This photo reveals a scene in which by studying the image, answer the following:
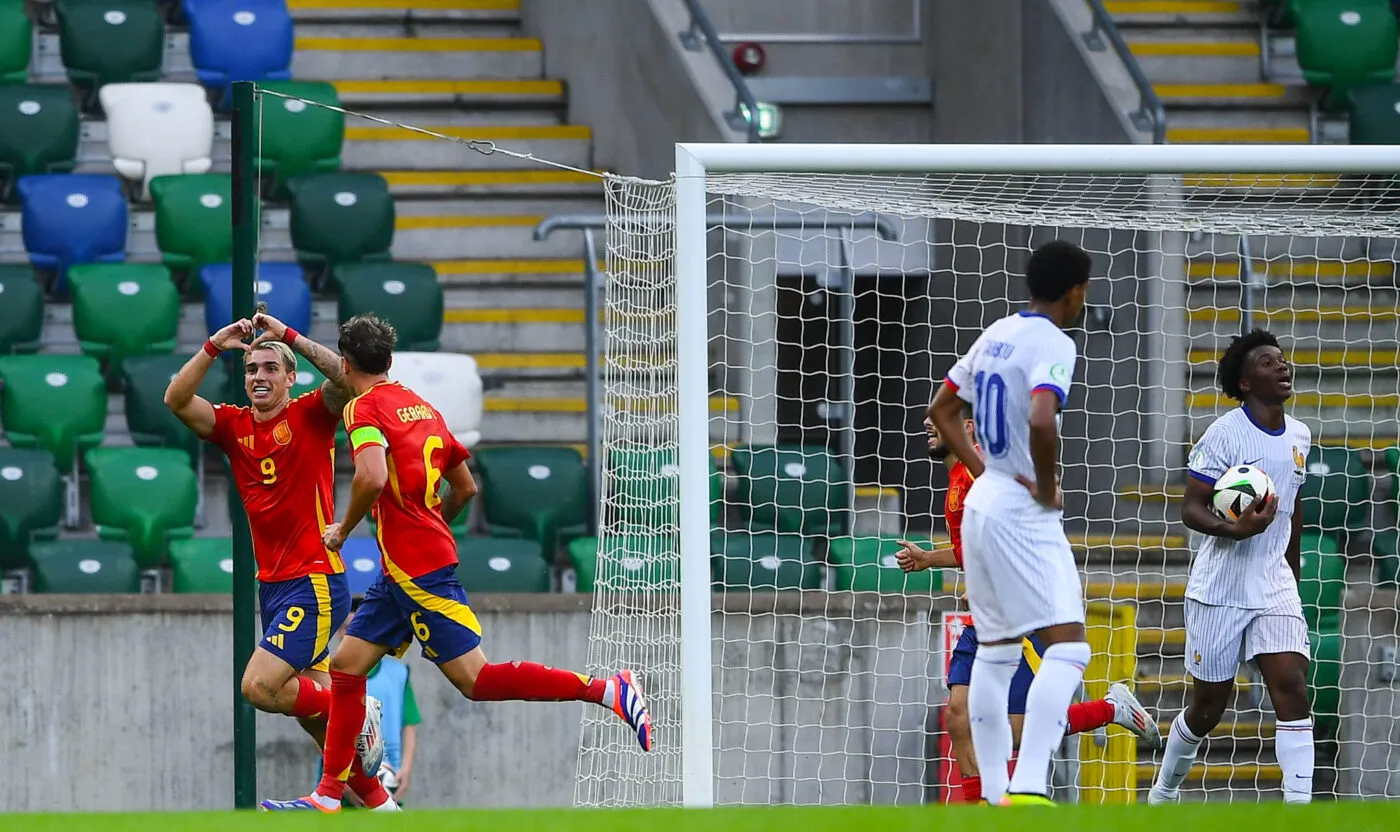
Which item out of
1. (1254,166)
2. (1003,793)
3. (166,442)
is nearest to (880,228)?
(1254,166)

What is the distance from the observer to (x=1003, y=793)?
5531 mm

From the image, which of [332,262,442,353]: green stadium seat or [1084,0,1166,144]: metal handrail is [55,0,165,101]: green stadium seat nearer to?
[332,262,442,353]: green stadium seat

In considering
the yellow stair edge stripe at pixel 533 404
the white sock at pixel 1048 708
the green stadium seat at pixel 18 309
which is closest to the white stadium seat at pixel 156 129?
the green stadium seat at pixel 18 309

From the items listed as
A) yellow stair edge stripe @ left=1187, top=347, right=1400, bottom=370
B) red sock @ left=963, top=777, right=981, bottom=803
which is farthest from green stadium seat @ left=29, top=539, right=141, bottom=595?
yellow stair edge stripe @ left=1187, top=347, right=1400, bottom=370

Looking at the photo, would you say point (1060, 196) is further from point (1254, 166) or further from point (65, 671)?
point (65, 671)

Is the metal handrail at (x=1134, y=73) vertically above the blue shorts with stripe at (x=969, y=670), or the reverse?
the metal handrail at (x=1134, y=73)

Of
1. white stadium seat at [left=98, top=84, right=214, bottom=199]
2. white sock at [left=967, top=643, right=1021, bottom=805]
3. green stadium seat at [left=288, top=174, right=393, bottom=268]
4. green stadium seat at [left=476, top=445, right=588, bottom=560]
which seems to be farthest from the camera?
white stadium seat at [left=98, top=84, right=214, bottom=199]

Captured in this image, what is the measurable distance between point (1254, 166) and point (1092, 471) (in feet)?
12.5

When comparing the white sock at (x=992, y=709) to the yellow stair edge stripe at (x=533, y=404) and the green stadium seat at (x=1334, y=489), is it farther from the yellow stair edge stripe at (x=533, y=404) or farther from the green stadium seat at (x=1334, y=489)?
the yellow stair edge stripe at (x=533, y=404)

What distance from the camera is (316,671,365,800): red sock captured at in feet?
21.2

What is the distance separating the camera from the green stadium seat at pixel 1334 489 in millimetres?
9781

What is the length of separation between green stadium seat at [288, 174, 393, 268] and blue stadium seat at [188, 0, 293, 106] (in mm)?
1457

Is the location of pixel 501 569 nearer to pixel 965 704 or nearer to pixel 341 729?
pixel 965 704

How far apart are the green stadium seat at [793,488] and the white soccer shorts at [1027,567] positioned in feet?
12.2
